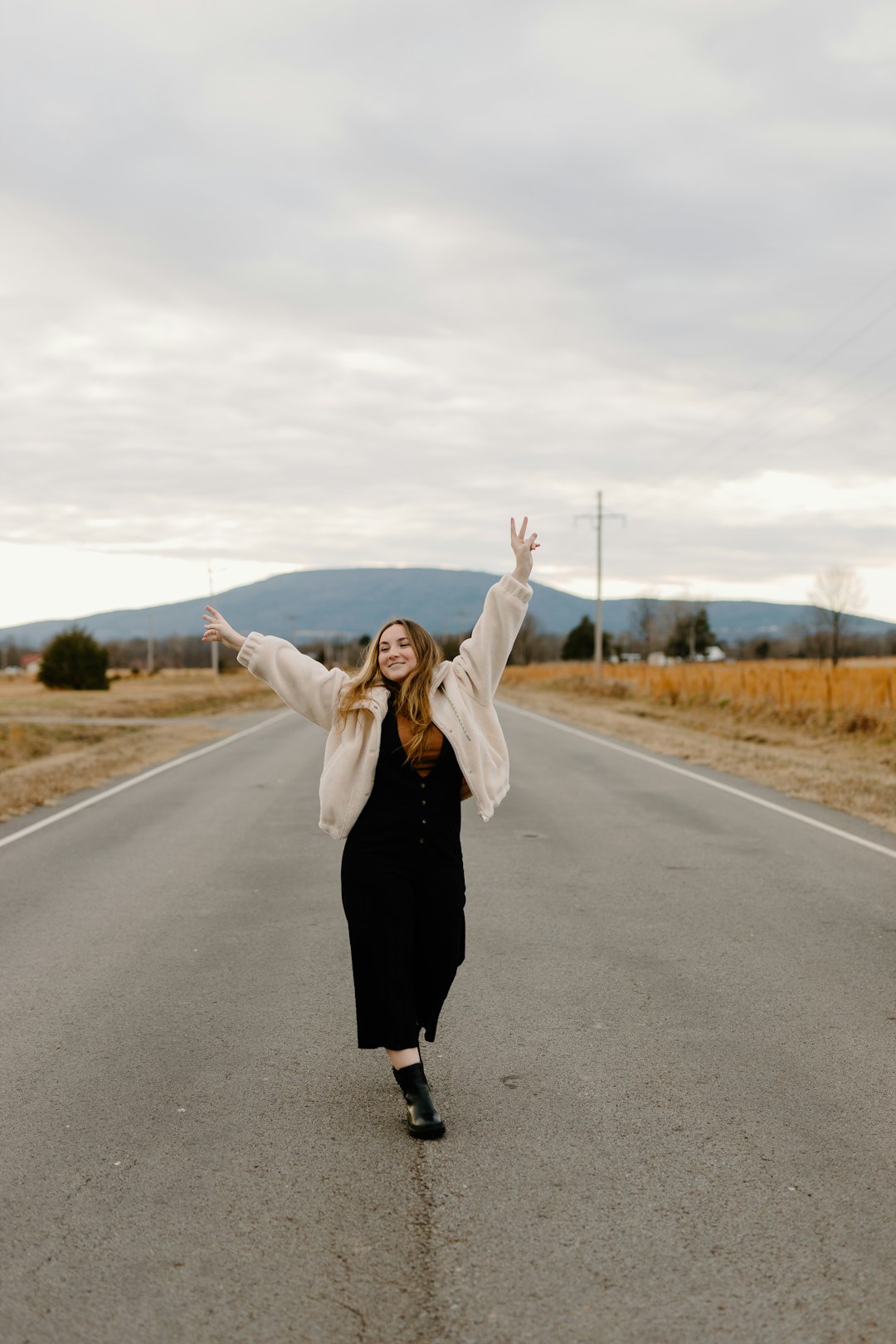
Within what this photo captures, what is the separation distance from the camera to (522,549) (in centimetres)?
489

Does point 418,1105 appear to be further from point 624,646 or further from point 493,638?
point 624,646

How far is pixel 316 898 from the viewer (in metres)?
8.59

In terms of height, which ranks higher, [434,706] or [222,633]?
[222,633]

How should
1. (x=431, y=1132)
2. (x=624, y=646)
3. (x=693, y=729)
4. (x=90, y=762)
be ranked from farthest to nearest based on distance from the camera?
(x=624, y=646), (x=693, y=729), (x=90, y=762), (x=431, y=1132)

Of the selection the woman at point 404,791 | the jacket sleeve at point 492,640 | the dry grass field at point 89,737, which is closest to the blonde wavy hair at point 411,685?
the woman at point 404,791

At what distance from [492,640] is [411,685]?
0.37m

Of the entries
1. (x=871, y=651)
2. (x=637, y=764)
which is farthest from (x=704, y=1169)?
(x=871, y=651)

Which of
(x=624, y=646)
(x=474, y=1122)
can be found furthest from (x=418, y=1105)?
(x=624, y=646)

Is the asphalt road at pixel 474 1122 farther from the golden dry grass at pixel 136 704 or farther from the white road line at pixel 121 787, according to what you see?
the golden dry grass at pixel 136 704

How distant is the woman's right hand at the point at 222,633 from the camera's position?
489cm

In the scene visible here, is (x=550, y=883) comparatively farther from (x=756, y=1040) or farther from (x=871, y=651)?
(x=871, y=651)

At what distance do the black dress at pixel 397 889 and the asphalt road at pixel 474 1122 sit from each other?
0.40m

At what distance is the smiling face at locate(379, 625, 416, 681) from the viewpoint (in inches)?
181

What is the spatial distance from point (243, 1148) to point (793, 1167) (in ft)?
5.91
